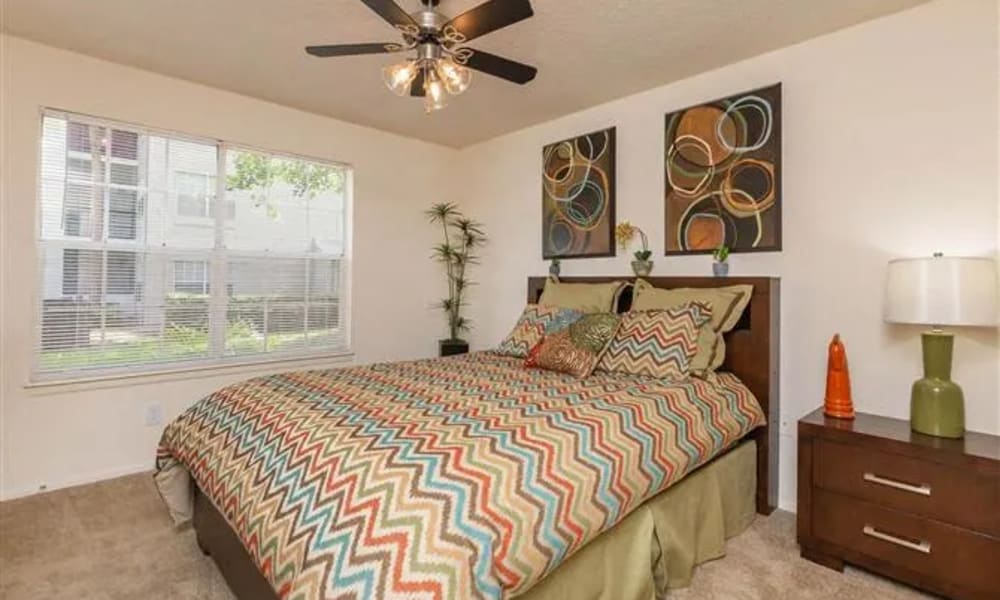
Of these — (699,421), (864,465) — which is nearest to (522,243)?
(699,421)

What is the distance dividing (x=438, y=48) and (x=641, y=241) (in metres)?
1.85

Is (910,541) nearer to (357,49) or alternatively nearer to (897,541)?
(897,541)

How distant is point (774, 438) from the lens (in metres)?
2.61

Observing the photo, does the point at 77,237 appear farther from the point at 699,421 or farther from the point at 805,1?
the point at 805,1

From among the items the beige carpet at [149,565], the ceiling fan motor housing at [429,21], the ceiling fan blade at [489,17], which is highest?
the ceiling fan motor housing at [429,21]

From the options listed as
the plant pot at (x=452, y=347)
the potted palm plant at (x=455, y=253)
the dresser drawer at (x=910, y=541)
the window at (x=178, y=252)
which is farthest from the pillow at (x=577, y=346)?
the window at (x=178, y=252)

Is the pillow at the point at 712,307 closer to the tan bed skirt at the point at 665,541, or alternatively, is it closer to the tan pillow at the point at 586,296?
the tan pillow at the point at 586,296

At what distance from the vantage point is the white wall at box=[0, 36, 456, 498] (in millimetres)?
2678

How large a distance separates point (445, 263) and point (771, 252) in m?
2.72

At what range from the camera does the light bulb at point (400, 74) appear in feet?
6.60

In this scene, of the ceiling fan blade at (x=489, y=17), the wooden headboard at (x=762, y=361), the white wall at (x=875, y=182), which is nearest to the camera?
the ceiling fan blade at (x=489, y=17)

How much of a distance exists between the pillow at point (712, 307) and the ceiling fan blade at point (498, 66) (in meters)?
1.43

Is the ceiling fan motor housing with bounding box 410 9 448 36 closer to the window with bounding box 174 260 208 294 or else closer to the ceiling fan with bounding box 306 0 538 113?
the ceiling fan with bounding box 306 0 538 113

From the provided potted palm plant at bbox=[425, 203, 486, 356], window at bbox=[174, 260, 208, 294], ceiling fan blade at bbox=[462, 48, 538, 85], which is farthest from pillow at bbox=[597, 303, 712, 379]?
window at bbox=[174, 260, 208, 294]
